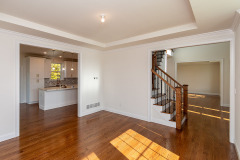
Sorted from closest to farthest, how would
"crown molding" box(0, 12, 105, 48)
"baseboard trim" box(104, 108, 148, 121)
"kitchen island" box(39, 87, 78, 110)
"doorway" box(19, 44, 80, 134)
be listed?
"crown molding" box(0, 12, 105, 48) < "baseboard trim" box(104, 108, 148, 121) < "doorway" box(19, 44, 80, 134) < "kitchen island" box(39, 87, 78, 110)

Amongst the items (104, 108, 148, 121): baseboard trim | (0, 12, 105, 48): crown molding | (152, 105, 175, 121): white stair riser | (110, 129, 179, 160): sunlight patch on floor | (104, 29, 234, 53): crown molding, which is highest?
(0, 12, 105, 48): crown molding

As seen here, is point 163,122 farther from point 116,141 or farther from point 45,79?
point 45,79

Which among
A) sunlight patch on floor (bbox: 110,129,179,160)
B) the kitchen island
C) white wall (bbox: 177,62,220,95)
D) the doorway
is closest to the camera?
sunlight patch on floor (bbox: 110,129,179,160)

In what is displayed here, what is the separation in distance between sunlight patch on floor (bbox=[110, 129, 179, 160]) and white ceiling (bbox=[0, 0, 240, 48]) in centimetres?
250

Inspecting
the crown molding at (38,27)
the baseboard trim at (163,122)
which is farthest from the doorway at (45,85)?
the baseboard trim at (163,122)

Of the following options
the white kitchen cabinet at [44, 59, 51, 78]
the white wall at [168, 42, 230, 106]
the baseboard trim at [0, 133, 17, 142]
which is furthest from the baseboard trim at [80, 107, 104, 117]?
the white wall at [168, 42, 230, 106]

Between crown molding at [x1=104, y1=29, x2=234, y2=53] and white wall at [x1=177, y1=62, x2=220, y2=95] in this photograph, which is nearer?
crown molding at [x1=104, y1=29, x2=234, y2=53]

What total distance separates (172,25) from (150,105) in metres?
2.32

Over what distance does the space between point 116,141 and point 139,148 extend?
53cm

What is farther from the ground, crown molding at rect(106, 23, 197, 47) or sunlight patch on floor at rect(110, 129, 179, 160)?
crown molding at rect(106, 23, 197, 47)

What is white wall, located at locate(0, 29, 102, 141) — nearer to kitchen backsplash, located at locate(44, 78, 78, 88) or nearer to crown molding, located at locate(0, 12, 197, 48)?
crown molding, located at locate(0, 12, 197, 48)

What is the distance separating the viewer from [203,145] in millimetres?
2564

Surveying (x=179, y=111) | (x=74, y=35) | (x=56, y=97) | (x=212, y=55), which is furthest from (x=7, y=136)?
(x=212, y=55)

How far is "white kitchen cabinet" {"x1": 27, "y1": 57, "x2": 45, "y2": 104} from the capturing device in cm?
627
